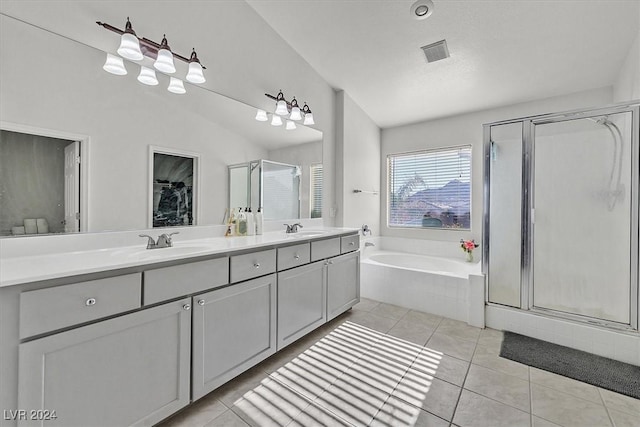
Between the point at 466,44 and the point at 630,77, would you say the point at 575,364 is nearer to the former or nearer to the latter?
the point at 630,77

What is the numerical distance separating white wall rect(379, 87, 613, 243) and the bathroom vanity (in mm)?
2699

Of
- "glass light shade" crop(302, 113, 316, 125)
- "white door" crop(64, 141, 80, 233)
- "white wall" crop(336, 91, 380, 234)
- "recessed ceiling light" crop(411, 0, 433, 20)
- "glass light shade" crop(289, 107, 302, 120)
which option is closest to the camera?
"white door" crop(64, 141, 80, 233)

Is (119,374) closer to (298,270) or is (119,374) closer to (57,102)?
(298,270)

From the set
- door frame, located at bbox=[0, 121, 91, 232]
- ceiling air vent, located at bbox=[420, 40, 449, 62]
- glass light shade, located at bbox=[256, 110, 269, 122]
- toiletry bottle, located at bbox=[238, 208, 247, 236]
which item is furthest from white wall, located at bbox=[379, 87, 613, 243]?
door frame, located at bbox=[0, 121, 91, 232]

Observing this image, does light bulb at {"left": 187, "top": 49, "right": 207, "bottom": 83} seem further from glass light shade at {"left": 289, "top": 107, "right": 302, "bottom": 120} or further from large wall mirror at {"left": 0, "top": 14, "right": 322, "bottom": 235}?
glass light shade at {"left": 289, "top": 107, "right": 302, "bottom": 120}

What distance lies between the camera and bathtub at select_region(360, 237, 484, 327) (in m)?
2.58

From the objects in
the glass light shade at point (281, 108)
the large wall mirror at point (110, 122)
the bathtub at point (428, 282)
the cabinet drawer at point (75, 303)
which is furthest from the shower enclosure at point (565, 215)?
the cabinet drawer at point (75, 303)

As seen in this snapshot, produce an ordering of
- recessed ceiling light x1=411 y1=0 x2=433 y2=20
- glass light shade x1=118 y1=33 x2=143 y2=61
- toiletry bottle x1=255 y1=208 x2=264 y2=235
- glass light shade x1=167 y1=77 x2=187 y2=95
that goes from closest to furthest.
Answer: glass light shade x1=118 y1=33 x2=143 y2=61 → glass light shade x1=167 y1=77 x2=187 y2=95 → recessed ceiling light x1=411 y1=0 x2=433 y2=20 → toiletry bottle x1=255 y1=208 x2=264 y2=235

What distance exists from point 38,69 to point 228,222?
1.32 m

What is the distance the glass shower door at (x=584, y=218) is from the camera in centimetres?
209

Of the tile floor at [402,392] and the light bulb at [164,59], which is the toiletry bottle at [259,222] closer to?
the tile floor at [402,392]

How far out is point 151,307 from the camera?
124 cm

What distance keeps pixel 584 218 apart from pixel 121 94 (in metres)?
3.52

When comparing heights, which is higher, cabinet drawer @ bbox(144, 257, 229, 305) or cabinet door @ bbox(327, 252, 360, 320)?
cabinet drawer @ bbox(144, 257, 229, 305)
